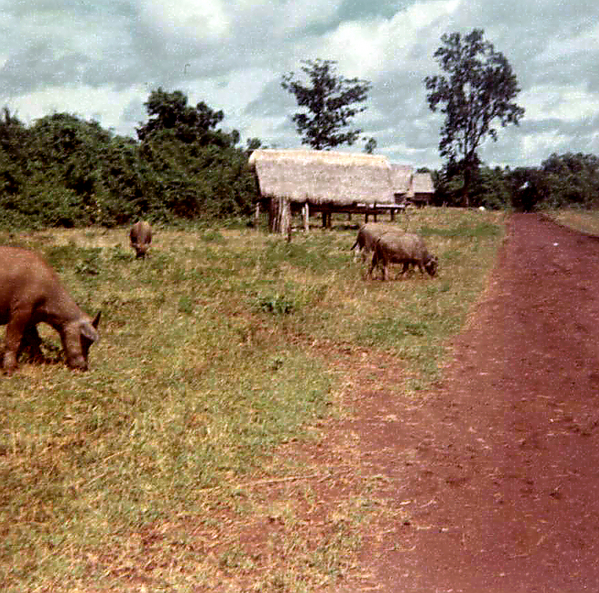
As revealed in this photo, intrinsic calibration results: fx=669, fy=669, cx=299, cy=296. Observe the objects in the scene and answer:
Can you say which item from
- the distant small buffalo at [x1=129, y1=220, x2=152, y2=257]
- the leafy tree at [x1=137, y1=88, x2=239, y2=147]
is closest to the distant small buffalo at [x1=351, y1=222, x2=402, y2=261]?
the distant small buffalo at [x1=129, y1=220, x2=152, y2=257]

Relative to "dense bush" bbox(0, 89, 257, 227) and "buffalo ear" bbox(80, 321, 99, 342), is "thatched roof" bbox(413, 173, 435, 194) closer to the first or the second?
"dense bush" bbox(0, 89, 257, 227)

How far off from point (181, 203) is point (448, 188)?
5102 centimetres

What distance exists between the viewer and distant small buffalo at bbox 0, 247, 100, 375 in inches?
283

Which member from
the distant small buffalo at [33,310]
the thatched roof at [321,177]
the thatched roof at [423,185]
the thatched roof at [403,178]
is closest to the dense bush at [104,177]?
the thatched roof at [321,177]

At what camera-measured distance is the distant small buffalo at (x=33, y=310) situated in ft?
23.6

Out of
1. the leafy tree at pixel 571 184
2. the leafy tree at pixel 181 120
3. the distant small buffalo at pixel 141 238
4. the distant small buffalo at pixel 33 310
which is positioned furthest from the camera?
the leafy tree at pixel 571 184

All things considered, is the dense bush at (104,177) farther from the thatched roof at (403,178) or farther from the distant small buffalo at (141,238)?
the thatched roof at (403,178)

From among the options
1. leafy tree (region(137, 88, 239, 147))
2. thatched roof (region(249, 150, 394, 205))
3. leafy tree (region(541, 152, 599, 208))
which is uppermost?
leafy tree (region(137, 88, 239, 147))

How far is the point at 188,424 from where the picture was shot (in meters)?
6.09

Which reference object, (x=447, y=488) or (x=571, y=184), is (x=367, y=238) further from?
(x=571, y=184)

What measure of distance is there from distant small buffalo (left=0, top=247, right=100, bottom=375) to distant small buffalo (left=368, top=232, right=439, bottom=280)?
8066mm

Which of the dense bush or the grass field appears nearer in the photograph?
the grass field

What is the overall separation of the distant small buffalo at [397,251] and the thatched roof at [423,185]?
186 feet

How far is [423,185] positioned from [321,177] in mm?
41222
